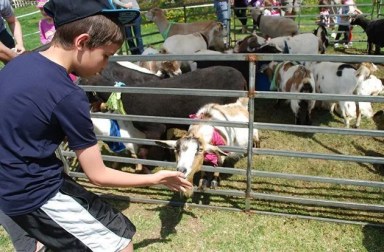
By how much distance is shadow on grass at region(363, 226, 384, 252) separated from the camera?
134 inches

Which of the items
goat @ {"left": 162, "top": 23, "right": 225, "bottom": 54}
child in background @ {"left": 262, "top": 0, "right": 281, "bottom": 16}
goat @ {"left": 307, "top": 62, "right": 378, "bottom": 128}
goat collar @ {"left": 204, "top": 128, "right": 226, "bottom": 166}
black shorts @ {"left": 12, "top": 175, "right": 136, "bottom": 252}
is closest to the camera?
black shorts @ {"left": 12, "top": 175, "right": 136, "bottom": 252}

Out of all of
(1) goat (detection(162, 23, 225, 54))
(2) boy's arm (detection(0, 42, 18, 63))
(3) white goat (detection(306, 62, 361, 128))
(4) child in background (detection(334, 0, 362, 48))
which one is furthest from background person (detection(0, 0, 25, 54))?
(4) child in background (detection(334, 0, 362, 48))

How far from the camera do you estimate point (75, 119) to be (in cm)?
167

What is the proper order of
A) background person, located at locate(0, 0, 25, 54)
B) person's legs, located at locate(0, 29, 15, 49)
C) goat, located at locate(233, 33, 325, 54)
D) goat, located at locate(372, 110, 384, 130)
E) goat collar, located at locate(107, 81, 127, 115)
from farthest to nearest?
goat, located at locate(233, 33, 325, 54)
goat, located at locate(372, 110, 384, 130)
person's legs, located at locate(0, 29, 15, 49)
background person, located at locate(0, 0, 25, 54)
goat collar, located at locate(107, 81, 127, 115)

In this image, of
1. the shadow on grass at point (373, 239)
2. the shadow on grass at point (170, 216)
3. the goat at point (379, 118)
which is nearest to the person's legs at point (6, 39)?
the shadow on grass at point (170, 216)

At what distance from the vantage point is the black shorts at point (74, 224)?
6.39 feet

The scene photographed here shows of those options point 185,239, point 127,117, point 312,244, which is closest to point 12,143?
point 127,117

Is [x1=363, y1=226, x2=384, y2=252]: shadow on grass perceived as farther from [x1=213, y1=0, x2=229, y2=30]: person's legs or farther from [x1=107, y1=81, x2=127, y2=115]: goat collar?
[x1=213, y1=0, x2=229, y2=30]: person's legs

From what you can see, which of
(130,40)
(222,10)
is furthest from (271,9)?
(130,40)

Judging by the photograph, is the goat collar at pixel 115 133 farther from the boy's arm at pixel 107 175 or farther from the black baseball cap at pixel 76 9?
the black baseball cap at pixel 76 9

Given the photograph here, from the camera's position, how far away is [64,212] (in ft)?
6.42

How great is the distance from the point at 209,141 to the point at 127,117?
92 centimetres

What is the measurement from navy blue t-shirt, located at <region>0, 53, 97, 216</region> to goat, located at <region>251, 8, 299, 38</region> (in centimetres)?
849

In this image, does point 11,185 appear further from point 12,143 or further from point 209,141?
point 209,141
